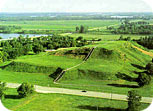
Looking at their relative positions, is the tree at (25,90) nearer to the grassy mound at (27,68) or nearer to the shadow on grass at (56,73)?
the shadow on grass at (56,73)

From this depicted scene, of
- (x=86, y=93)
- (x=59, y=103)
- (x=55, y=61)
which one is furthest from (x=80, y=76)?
(x=59, y=103)

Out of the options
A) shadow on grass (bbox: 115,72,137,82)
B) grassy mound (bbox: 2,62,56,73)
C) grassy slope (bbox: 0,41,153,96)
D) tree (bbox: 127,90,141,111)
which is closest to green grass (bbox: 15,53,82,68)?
grassy slope (bbox: 0,41,153,96)

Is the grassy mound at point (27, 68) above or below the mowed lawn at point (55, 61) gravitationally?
below

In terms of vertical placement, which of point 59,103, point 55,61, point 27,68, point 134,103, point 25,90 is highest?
point 55,61

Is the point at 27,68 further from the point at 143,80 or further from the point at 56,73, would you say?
the point at 143,80

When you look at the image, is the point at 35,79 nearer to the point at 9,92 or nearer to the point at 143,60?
the point at 9,92

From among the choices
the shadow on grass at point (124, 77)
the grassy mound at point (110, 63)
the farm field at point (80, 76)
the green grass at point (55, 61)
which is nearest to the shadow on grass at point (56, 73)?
the farm field at point (80, 76)

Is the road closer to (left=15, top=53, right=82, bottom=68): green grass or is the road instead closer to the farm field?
the farm field

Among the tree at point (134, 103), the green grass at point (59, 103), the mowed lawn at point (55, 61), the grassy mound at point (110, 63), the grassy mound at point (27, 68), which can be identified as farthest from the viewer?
the mowed lawn at point (55, 61)
